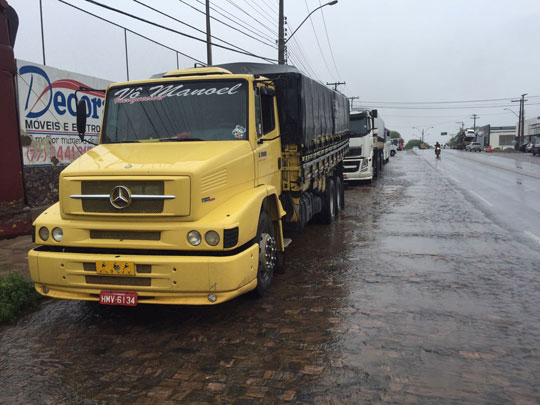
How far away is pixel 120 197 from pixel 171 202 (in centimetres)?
50

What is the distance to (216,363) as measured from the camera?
3.97 metres

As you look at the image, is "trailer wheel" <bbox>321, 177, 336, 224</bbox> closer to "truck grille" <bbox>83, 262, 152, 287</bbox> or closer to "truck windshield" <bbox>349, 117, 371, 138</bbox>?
"truck grille" <bbox>83, 262, 152, 287</bbox>

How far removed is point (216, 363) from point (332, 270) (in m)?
3.15

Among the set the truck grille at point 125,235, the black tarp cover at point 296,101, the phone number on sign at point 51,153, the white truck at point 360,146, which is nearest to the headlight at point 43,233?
the truck grille at point 125,235

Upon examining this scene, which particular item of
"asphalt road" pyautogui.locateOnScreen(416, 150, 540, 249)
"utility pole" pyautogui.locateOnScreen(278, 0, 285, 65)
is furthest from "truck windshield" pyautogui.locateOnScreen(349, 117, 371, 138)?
"utility pole" pyautogui.locateOnScreen(278, 0, 285, 65)

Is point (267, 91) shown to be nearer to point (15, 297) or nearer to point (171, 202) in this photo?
point (171, 202)

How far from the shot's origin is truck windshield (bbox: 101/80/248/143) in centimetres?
565

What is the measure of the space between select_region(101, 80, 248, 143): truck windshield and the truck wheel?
3.50 ft

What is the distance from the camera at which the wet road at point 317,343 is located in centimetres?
351

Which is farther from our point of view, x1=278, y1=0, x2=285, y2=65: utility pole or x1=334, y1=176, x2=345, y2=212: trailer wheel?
x1=278, y1=0, x2=285, y2=65: utility pole

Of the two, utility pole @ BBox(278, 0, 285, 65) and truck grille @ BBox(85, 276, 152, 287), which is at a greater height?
utility pole @ BBox(278, 0, 285, 65)

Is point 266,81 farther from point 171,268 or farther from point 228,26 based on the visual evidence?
point 228,26

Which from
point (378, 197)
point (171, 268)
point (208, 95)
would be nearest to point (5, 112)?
point (208, 95)

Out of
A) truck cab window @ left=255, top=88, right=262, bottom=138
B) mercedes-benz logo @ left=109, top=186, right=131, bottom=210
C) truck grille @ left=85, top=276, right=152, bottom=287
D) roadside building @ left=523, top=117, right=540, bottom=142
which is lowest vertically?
truck grille @ left=85, top=276, right=152, bottom=287
